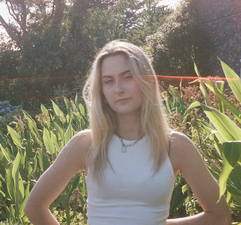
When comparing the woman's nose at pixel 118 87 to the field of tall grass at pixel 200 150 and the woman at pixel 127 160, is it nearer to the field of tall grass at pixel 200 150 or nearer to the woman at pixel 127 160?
the woman at pixel 127 160

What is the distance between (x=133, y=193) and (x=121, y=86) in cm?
39

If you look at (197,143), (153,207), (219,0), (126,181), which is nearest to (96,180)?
(126,181)

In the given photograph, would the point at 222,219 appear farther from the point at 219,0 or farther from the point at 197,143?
the point at 219,0

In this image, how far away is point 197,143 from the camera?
1.71 metres

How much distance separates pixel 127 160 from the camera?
107cm

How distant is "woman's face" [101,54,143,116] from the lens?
1.12 metres

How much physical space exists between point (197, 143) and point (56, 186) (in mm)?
915

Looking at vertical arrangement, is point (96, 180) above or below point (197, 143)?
above

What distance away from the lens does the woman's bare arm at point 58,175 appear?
111cm

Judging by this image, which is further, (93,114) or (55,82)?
(55,82)

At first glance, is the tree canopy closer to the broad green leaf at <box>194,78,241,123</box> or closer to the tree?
the tree

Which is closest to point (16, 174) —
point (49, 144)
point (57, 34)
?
point (49, 144)

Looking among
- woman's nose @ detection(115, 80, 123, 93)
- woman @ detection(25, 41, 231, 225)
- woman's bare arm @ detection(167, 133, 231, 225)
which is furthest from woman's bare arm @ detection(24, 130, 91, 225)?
woman's bare arm @ detection(167, 133, 231, 225)

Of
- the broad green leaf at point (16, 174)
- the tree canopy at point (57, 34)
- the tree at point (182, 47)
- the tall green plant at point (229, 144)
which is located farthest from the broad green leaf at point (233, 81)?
the tree at point (182, 47)
